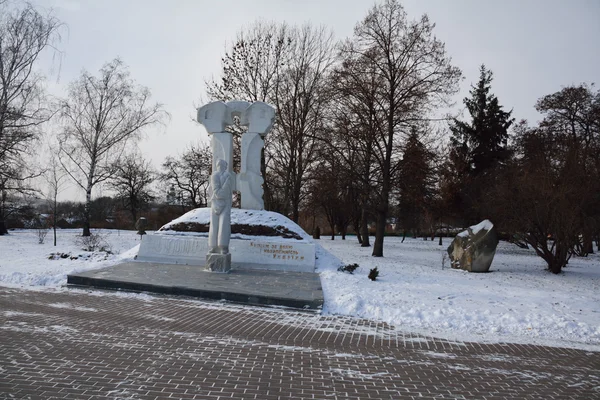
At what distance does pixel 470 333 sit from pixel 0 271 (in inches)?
468

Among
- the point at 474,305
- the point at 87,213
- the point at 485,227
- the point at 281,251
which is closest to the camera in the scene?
the point at 474,305

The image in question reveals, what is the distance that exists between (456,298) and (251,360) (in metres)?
6.10

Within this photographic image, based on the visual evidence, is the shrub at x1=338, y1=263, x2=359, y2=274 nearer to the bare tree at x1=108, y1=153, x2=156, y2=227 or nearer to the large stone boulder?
the large stone boulder

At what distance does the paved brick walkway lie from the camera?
443 cm

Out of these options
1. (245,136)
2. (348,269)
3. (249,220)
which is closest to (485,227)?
(348,269)

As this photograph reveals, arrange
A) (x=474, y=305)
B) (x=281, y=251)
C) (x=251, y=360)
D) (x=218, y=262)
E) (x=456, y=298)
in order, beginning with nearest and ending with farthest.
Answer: (x=251, y=360), (x=474, y=305), (x=456, y=298), (x=218, y=262), (x=281, y=251)

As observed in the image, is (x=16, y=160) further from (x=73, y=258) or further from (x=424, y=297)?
(x=424, y=297)

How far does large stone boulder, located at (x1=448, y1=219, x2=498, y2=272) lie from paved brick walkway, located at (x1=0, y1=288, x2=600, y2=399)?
846cm

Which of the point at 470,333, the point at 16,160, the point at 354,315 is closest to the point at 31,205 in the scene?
the point at 16,160

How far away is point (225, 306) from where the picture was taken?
8875mm

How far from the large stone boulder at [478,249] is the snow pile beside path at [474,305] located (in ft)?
5.08

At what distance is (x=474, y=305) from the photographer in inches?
359

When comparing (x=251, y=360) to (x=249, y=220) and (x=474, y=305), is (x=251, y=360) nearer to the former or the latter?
(x=474, y=305)

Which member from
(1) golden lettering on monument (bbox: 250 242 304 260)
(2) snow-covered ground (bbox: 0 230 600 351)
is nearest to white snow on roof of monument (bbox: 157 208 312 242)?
(1) golden lettering on monument (bbox: 250 242 304 260)
